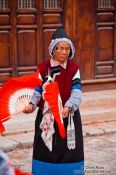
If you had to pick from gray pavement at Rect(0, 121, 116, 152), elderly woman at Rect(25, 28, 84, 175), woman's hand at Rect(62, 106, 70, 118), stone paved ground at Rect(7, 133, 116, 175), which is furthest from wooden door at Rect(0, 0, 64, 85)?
woman's hand at Rect(62, 106, 70, 118)

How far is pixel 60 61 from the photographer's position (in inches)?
175

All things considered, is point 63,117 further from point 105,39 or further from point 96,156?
point 105,39

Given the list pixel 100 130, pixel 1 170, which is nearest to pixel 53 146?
pixel 1 170

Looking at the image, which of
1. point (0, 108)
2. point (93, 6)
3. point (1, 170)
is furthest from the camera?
point (93, 6)

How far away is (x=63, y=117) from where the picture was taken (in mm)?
4379

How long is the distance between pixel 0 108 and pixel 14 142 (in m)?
2.26

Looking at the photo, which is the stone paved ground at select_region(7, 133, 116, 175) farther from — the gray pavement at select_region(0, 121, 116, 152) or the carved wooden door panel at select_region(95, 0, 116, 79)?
the carved wooden door panel at select_region(95, 0, 116, 79)

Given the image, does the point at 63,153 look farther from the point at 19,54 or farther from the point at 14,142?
the point at 19,54

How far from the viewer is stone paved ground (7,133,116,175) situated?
229 inches

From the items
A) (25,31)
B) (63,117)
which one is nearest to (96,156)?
(63,117)

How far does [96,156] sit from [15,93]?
221cm

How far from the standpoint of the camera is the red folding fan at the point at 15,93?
14.5ft

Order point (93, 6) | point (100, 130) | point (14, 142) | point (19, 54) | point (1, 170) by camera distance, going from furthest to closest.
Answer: point (93, 6) < point (19, 54) < point (100, 130) < point (14, 142) < point (1, 170)

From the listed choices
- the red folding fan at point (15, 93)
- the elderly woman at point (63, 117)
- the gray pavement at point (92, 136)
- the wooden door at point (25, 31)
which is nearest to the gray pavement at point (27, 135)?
the gray pavement at point (92, 136)
